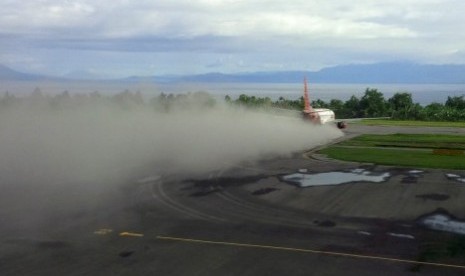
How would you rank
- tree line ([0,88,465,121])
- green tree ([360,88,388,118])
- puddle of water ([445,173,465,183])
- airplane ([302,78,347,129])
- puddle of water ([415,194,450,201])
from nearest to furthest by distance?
puddle of water ([415,194,450,201]) < puddle of water ([445,173,465,183]) < tree line ([0,88,465,121]) < airplane ([302,78,347,129]) < green tree ([360,88,388,118])

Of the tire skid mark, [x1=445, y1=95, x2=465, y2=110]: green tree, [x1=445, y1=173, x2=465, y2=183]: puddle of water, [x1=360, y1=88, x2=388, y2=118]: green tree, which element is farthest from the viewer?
[x1=360, y1=88, x2=388, y2=118]: green tree

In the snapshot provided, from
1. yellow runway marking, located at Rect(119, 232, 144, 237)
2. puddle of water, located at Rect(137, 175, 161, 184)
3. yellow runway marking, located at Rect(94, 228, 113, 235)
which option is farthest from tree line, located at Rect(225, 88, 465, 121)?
yellow runway marking, located at Rect(119, 232, 144, 237)

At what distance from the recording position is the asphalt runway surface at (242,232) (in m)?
17.0

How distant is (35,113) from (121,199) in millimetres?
23267

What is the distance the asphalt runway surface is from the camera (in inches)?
668

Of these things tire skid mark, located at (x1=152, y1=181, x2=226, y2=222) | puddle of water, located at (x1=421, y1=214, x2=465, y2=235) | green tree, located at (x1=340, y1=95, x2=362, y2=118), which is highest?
green tree, located at (x1=340, y1=95, x2=362, y2=118)

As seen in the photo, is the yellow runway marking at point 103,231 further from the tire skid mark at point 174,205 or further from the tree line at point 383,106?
the tree line at point 383,106

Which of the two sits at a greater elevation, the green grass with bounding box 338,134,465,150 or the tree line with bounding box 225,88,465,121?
Answer: the tree line with bounding box 225,88,465,121

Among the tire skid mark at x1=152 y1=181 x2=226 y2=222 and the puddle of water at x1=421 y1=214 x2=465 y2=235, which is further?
the tire skid mark at x1=152 y1=181 x2=226 y2=222

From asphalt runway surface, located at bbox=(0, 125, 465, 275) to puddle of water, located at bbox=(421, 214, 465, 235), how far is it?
57cm

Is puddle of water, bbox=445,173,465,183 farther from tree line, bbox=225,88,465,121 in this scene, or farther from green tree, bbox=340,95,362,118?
green tree, bbox=340,95,362,118

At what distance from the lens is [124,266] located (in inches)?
674

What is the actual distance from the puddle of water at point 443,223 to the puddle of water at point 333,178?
27.8ft

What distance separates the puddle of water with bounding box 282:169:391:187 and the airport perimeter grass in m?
5.06
